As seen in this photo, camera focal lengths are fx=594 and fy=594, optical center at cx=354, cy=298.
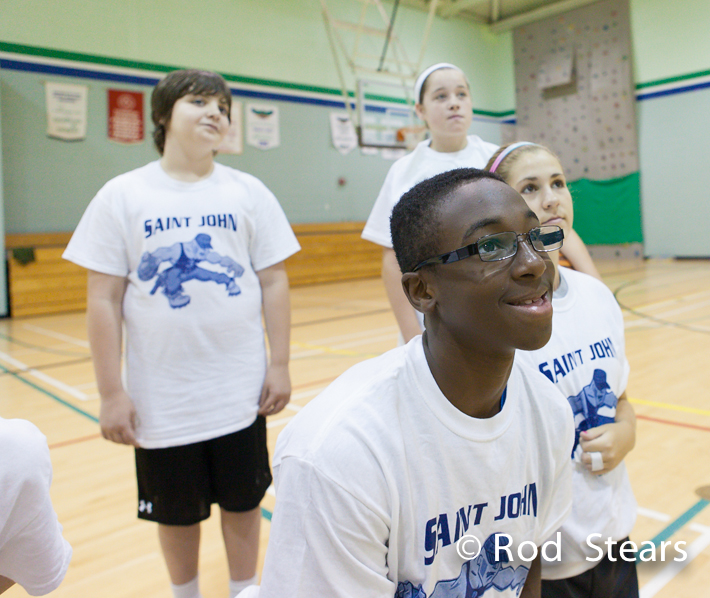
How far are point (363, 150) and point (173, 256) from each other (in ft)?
30.5

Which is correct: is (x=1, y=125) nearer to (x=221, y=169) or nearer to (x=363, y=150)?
(x=363, y=150)

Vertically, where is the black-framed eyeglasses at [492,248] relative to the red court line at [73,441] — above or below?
above

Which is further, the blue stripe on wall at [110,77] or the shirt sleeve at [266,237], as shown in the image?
the blue stripe on wall at [110,77]

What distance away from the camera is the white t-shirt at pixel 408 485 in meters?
0.73

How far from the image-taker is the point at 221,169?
5.38ft

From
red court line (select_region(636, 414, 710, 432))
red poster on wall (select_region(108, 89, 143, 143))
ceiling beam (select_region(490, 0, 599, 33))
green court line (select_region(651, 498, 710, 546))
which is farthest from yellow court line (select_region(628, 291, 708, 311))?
ceiling beam (select_region(490, 0, 599, 33))

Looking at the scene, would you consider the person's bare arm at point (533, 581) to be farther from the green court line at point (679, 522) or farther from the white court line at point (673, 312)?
the white court line at point (673, 312)

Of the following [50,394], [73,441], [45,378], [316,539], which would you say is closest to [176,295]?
[316,539]

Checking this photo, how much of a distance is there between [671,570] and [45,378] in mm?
3993

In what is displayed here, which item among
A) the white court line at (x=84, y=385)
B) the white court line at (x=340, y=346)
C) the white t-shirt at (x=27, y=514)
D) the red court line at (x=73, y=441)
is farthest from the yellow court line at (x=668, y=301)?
the white t-shirt at (x=27, y=514)

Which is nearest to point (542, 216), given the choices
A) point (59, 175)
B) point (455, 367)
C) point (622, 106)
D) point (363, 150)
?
point (455, 367)

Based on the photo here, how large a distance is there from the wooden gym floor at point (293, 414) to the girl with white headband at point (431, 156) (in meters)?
0.97

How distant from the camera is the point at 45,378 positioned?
4.21m

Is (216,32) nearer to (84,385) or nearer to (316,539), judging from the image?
(84,385)
